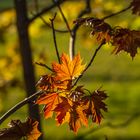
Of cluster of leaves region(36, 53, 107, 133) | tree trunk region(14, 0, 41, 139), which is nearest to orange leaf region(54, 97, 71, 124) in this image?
cluster of leaves region(36, 53, 107, 133)

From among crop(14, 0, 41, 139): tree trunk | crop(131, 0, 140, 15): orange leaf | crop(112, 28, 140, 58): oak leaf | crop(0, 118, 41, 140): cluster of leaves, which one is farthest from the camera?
crop(14, 0, 41, 139): tree trunk

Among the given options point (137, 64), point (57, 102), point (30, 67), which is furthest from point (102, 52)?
point (57, 102)

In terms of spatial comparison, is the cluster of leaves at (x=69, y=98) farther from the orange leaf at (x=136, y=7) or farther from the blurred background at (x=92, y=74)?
the orange leaf at (x=136, y=7)

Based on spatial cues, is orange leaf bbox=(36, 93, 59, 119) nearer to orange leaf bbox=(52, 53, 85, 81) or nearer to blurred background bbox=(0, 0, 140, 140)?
orange leaf bbox=(52, 53, 85, 81)

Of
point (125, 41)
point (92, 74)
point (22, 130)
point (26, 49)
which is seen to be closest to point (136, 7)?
point (125, 41)

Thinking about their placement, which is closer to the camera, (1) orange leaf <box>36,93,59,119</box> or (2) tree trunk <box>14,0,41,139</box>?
(1) orange leaf <box>36,93,59,119</box>

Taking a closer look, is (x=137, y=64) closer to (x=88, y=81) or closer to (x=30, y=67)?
(x=88, y=81)
